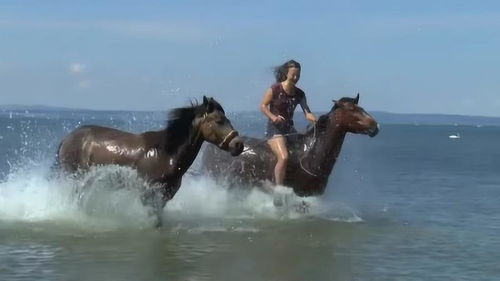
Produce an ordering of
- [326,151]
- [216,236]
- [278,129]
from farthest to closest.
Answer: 1. [278,129]
2. [326,151]
3. [216,236]

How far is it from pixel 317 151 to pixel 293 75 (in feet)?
4.19

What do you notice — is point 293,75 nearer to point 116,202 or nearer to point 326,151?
point 326,151

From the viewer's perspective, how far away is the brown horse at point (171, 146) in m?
13.7

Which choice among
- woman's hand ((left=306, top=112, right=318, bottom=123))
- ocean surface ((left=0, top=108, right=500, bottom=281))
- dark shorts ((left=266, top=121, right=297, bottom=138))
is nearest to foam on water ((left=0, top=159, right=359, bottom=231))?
ocean surface ((left=0, top=108, right=500, bottom=281))

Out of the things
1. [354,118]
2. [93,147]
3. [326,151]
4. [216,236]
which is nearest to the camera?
[216,236]

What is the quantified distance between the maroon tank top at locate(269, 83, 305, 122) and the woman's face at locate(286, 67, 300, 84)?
0.19m

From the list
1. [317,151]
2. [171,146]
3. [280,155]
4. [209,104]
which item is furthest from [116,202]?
[317,151]

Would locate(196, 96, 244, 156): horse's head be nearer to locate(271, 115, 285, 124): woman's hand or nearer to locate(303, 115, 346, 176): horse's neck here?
locate(271, 115, 285, 124): woman's hand

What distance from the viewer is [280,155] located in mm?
15797

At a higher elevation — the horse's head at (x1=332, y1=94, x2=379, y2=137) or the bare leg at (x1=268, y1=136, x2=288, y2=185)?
the horse's head at (x1=332, y1=94, x2=379, y2=137)

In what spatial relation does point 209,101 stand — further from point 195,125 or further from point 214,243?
point 214,243

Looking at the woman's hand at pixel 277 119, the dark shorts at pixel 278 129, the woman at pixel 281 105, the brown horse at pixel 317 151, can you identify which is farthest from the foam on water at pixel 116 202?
the woman's hand at pixel 277 119

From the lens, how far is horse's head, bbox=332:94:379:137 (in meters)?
15.6

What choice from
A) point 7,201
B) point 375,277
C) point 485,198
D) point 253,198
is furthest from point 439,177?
point 375,277
